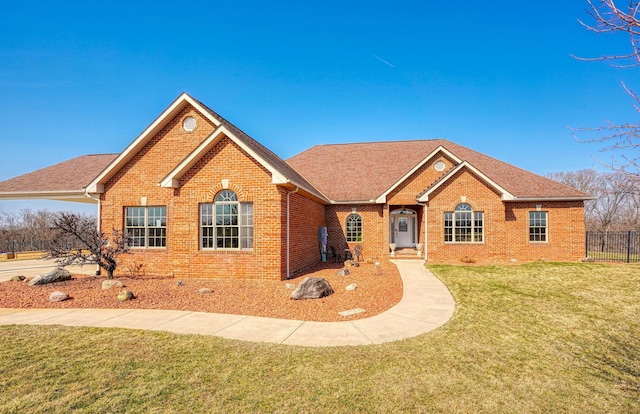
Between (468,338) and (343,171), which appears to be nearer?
(468,338)

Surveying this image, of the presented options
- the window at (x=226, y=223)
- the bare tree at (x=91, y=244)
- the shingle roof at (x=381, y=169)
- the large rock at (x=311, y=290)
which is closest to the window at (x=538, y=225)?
the shingle roof at (x=381, y=169)

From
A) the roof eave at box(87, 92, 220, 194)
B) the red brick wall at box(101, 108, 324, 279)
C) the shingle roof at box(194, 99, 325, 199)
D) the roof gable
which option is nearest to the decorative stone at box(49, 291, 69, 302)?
the red brick wall at box(101, 108, 324, 279)

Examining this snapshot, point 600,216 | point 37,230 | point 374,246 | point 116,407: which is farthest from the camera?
point 600,216

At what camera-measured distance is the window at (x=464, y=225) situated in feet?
57.1

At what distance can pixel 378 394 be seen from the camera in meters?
4.20

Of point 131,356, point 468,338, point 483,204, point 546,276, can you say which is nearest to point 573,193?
point 483,204

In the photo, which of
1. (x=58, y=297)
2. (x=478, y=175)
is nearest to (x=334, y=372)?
(x=58, y=297)

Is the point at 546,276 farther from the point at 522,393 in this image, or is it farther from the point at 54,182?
the point at 54,182

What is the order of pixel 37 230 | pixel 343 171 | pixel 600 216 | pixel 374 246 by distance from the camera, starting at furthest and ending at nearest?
pixel 600 216
pixel 37 230
pixel 343 171
pixel 374 246

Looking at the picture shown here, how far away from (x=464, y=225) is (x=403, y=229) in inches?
199

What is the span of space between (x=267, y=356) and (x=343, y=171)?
18.0m

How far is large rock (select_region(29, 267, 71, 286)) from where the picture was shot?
443 inches

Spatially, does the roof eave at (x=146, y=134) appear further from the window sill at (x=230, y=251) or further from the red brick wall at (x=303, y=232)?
the window sill at (x=230, y=251)

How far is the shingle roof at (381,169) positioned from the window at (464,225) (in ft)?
7.02
